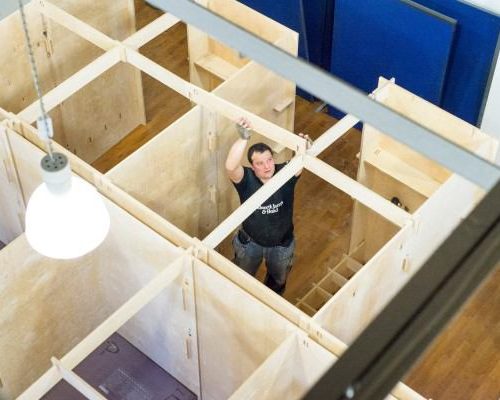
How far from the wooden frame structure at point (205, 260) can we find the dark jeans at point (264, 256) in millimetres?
454

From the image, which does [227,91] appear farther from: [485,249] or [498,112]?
[485,249]

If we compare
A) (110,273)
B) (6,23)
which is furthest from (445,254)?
(6,23)

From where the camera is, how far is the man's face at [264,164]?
4715mm

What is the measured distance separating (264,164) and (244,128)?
9.9 inches

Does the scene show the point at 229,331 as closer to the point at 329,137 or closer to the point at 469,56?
the point at 329,137

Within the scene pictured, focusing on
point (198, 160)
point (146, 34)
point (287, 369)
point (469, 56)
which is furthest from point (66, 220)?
point (469, 56)

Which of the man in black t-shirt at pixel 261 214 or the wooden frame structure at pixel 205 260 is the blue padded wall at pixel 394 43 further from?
the man in black t-shirt at pixel 261 214

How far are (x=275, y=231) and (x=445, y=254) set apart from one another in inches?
149

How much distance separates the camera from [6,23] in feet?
17.9

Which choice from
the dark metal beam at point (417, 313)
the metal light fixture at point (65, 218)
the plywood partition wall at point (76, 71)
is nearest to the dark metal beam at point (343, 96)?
the dark metal beam at point (417, 313)

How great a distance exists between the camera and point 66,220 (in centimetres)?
303

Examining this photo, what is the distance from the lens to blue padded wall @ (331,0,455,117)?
579 centimetres

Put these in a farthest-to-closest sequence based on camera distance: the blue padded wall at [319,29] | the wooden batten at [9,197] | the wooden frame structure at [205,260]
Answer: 1. the blue padded wall at [319,29]
2. the wooden batten at [9,197]
3. the wooden frame structure at [205,260]

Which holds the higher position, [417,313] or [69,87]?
[417,313]
